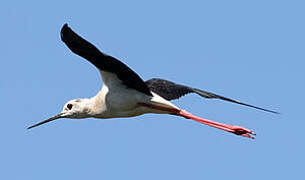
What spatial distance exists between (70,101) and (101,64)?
202cm

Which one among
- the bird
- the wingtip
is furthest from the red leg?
the wingtip

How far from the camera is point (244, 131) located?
12734 mm

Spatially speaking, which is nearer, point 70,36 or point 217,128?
point 70,36

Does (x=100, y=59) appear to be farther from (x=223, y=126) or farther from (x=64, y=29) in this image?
(x=223, y=126)

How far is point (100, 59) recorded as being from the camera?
11.8 meters

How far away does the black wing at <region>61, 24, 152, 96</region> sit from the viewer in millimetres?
10727

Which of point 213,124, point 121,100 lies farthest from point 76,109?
point 213,124

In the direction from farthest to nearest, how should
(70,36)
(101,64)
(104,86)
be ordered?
1. (104,86)
2. (101,64)
3. (70,36)

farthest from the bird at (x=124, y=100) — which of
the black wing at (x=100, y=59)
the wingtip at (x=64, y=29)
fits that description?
the wingtip at (x=64, y=29)

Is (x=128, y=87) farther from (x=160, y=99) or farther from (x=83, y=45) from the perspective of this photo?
(x=83, y=45)

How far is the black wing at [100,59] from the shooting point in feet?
35.2

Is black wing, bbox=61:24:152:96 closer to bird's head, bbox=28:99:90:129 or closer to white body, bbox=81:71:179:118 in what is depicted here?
white body, bbox=81:71:179:118

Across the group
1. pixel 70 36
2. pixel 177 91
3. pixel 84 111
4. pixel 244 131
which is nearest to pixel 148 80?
pixel 177 91

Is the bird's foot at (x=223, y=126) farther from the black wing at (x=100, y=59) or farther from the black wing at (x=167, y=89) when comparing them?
the black wing at (x=100, y=59)
